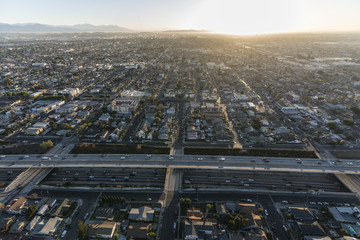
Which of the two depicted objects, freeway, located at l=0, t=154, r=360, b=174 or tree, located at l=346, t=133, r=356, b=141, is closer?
freeway, located at l=0, t=154, r=360, b=174

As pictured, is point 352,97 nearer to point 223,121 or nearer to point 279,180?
point 223,121

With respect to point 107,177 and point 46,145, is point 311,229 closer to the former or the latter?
point 107,177

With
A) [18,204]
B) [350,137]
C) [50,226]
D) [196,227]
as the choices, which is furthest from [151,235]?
[350,137]

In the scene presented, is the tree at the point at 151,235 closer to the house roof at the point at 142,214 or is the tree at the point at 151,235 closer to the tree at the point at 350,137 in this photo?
the house roof at the point at 142,214

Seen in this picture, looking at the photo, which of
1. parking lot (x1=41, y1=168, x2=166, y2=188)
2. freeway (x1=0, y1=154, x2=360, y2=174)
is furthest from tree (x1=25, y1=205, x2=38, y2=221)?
freeway (x1=0, y1=154, x2=360, y2=174)

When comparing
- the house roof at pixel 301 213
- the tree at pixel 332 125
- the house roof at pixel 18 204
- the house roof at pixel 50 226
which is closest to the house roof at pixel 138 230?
the house roof at pixel 50 226

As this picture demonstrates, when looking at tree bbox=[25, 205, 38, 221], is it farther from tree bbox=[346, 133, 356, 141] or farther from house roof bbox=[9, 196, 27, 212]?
tree bbox=[346, 133, 356, 141]

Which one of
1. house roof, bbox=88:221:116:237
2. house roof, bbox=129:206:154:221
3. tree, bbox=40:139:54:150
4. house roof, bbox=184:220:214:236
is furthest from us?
tree, bbox=40:139:54:150

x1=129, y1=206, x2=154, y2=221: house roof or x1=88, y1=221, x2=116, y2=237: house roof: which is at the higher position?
x1=129, y1=206, x2=154, y2=221: house roof
